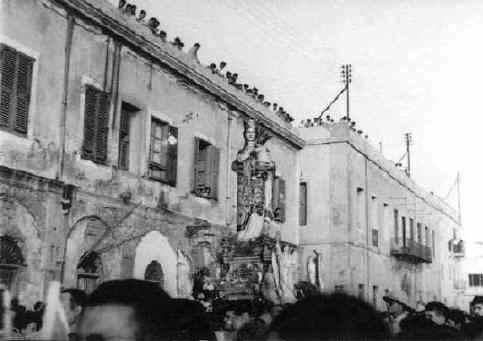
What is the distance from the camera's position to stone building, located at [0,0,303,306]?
23.7ft

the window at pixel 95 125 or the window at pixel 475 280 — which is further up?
the window at pixel 95 125

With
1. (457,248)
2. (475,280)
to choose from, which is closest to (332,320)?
(457,248)

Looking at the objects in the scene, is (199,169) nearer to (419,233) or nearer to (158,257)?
(158,257)

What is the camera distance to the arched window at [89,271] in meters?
8.00

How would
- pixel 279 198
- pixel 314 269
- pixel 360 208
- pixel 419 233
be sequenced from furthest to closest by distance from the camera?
1. pixel 419 233
2. pixel 360 208
3. pixel 314 269
4. pixel 279 198

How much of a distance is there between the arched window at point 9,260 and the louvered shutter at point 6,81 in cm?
110

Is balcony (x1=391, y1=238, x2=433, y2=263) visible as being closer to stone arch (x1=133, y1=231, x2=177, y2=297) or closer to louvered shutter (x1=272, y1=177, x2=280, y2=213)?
louvered shutter (x1=272, y1=177, x2=280, y2=213)

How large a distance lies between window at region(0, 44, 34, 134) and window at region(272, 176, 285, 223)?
20.7 feet

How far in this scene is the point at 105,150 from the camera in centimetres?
853

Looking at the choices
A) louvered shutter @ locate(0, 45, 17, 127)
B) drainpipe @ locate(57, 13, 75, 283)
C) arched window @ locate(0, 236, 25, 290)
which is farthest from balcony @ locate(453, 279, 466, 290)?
louvered shutter @ locate(0, 45, 17, 127)

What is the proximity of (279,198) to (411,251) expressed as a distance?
7878 mm

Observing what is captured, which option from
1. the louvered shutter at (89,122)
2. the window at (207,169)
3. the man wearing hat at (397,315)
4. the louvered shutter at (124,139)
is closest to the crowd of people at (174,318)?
the man wearing hat at (397,315)

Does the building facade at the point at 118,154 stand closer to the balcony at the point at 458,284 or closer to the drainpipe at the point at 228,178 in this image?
the drainpipe at the point at 228,178

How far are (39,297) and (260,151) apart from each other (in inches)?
133
